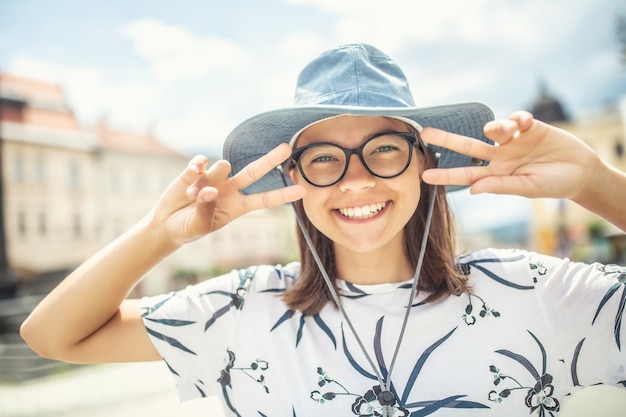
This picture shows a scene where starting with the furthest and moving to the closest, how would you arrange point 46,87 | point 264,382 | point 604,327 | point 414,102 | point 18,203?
point 46,87
point 18,203
point 414,102
point 264,382
point 604,327

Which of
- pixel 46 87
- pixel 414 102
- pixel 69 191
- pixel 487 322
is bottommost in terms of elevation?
pixel 69 191

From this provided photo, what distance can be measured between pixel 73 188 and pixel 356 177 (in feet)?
122

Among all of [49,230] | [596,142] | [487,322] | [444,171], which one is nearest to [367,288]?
[487,322]

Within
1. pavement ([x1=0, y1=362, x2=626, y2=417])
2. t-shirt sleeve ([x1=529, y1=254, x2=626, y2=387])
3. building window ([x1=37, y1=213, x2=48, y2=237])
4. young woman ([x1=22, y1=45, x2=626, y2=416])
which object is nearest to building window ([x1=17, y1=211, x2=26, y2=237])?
building window ([x1=37, y1=213, x2=48, y2=237])

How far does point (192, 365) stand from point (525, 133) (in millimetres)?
1251

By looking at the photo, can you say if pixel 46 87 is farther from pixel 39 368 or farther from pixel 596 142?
pixel 596 142

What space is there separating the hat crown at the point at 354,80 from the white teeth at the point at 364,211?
1.02 feet

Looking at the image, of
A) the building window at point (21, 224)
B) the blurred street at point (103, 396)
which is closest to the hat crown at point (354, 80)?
the blurred street at point (103, 396)

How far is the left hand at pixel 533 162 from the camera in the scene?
1.32 metres

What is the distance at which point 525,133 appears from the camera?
4.26 ft

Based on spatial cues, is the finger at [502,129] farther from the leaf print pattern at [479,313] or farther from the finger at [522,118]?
the leaf print pattern at [479,313]

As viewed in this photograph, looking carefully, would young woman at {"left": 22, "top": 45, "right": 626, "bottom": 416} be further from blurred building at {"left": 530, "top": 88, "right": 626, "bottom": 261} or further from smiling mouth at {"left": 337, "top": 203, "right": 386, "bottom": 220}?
blurred building at {"left": 530, "top": 88, "right": 626, "bottom": 261}

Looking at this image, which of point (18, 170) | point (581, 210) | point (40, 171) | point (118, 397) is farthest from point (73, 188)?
point (581, 210)

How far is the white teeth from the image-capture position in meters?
1.54
